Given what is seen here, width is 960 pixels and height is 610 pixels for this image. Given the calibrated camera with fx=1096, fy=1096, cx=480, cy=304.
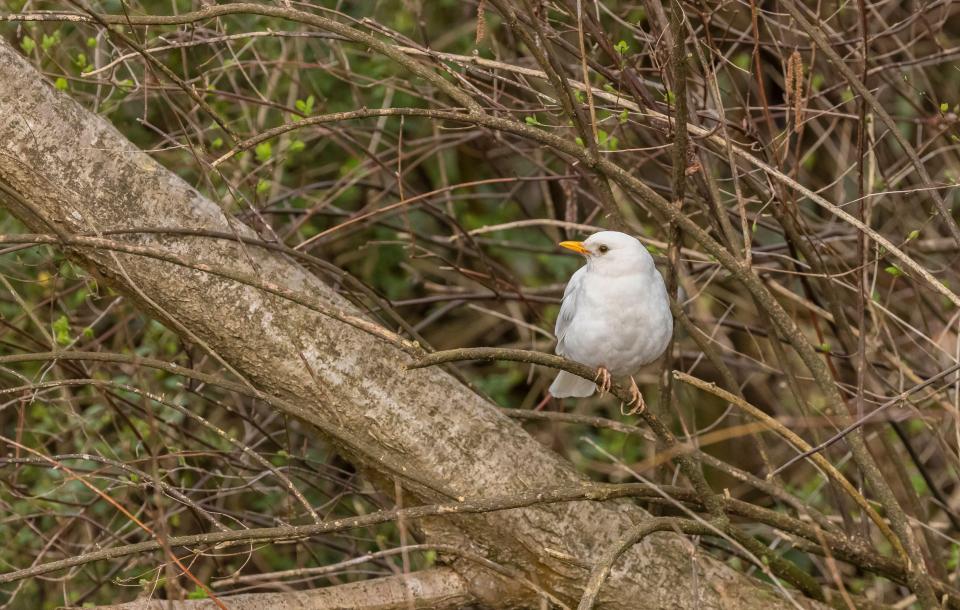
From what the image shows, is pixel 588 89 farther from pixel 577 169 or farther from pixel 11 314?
pixel 11 314

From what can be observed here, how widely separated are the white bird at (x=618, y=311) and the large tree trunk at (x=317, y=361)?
0.44 m

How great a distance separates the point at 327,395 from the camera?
3.07 m

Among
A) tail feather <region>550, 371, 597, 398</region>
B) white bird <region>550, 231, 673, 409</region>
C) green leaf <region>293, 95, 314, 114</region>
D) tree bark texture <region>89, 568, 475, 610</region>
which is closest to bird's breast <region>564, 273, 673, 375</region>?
white bird <region>550, 231, 673, 409</region>

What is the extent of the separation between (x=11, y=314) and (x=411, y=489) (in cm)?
268

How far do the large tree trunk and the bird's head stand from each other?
644mm

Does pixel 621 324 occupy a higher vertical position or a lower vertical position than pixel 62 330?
higher

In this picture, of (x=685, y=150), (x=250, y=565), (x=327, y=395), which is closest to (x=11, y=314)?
(x=250, y=565)

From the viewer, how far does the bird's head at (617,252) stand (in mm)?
3436

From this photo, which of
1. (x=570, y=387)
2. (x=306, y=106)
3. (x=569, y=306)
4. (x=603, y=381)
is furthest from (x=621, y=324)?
(x=306, y=106)

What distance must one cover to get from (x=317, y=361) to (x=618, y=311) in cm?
95

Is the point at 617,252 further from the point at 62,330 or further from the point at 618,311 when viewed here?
the point at 62,330

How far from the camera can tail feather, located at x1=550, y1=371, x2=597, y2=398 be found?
398 cm

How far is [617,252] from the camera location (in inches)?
136

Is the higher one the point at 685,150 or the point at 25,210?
the point at 685,150
